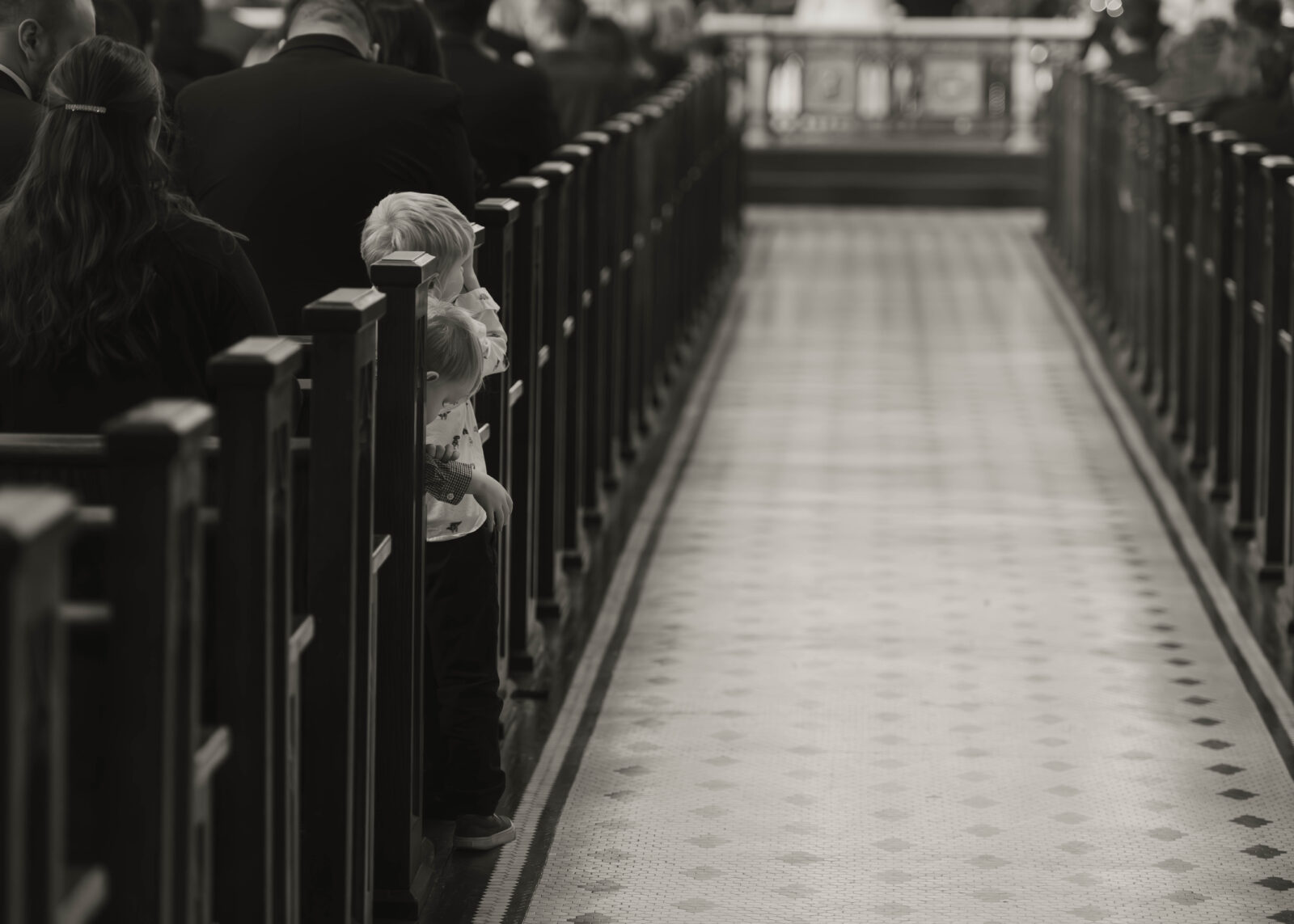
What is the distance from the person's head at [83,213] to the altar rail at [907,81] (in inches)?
709

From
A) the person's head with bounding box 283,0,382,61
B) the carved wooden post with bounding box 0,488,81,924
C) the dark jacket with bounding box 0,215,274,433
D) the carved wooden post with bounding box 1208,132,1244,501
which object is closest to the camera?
the carved wooden post with bounding box 0,488,81,924

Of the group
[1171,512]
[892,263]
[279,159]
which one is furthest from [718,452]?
[892,263]

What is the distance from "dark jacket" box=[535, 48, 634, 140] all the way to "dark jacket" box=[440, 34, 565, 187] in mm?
4189

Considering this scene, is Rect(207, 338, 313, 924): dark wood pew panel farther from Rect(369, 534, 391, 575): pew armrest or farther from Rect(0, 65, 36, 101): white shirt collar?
Rect(0, 65, 36, 101): white shirt collar

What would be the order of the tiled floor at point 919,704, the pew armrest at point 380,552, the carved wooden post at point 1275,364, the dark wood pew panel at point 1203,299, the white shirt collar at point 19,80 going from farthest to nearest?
1. the dark wood pew panel at point 1203,299
2. the carved wooden post at point 1275,364
3. the tiled floor at point 919,704
4. the white shirt collar at point 19,80
5. the pew armrest at point 380,552

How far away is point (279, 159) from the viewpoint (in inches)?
193

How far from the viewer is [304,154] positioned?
4.93 metres

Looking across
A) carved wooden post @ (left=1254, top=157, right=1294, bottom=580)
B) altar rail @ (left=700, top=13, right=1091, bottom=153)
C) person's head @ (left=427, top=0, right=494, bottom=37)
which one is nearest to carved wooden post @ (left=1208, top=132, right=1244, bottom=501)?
carved wooden post @ (left=1254, top=157, right=1294, bottom=580)

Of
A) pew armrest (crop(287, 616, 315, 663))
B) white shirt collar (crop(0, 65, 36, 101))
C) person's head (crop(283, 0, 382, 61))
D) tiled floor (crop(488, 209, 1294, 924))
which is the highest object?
person's head (crop(283, 0, 382, 61))

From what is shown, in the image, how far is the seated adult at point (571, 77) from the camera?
11062 mm

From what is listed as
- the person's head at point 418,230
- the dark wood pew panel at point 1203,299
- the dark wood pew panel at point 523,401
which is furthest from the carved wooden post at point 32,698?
the dark wood pew panel at point 1203,299

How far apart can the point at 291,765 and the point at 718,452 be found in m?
6.29

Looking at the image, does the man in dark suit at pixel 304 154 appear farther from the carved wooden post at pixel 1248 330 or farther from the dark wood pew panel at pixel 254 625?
the carved wooden post at pixel 1248 330

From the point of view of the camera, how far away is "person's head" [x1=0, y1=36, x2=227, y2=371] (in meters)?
3.18
